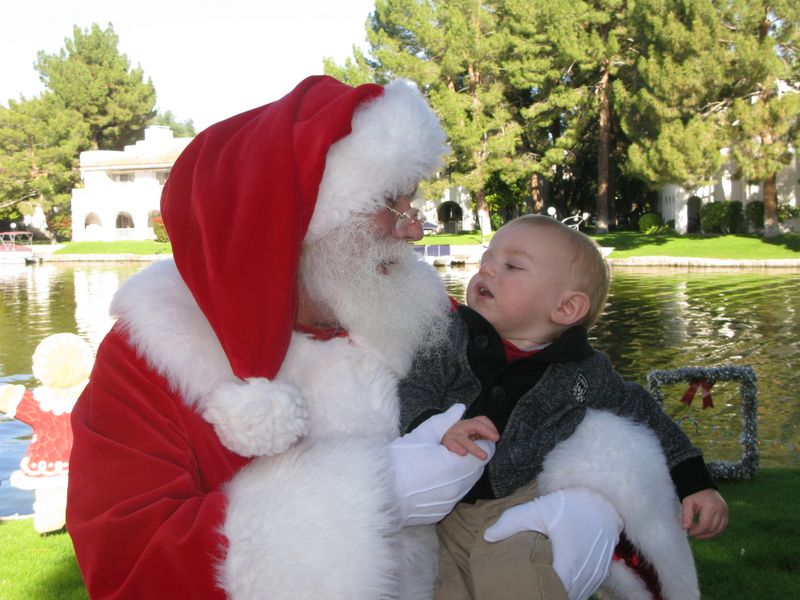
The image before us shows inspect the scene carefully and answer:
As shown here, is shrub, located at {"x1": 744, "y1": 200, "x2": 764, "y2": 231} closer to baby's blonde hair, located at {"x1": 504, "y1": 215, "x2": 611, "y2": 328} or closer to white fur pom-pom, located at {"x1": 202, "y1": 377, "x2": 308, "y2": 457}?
baby's blonde hair, located at {"x1": 504, "y1": 215, "x2": 611, "y2": 328}

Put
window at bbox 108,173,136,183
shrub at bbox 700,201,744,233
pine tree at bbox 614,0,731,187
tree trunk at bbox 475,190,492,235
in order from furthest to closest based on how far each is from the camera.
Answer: window at bbox 108,173,136,183, tree trunk at bbox 475,190,492,235, shrub at bbox 700,201,744,233, pine tree at bbox 614,0,731,187

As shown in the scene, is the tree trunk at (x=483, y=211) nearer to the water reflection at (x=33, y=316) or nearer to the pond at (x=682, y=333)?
the pond at (x=682, y=333)

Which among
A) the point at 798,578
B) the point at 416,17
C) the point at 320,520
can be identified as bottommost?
the point at 798,578

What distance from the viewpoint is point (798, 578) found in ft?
12.5

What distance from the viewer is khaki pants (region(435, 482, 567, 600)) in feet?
6.24

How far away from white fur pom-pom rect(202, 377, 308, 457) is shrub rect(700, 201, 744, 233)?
104 ft

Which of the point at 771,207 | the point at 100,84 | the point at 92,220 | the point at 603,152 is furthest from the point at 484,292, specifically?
the point at 100,84

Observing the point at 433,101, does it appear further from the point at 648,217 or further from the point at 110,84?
the point at 110,84

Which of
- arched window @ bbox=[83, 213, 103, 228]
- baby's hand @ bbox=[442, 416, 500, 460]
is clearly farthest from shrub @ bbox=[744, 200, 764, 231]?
arched window @ bbox=[83, 213, 103, 228]

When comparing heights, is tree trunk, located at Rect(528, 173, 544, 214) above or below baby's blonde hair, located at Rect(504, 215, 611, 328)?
above

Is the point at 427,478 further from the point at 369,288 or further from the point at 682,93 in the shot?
the point at 682,93

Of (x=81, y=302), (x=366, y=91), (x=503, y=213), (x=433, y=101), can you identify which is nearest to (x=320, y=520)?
(x=366, y=91)

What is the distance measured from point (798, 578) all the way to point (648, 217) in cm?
3195

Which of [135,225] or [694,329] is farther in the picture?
[135,225]
